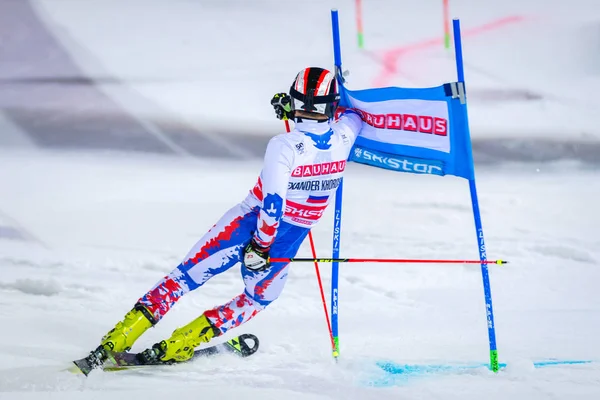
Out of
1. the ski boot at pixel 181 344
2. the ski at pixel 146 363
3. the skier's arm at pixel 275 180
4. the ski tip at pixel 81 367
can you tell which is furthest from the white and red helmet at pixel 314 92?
the ski tip at pixel 81 367

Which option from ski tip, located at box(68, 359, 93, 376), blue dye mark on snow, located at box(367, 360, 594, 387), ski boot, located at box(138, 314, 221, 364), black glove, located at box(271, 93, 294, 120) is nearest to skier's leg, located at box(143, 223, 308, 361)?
ski boot, located at box(138, 314, 221, 364)

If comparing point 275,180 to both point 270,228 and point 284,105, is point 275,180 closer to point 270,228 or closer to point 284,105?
point 270,228

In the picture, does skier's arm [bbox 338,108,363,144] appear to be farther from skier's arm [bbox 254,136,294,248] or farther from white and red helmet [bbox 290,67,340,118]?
skier's arm [bbox 254,136,294,248]

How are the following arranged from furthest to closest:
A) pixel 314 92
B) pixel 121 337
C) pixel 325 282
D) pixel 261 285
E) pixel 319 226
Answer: pixel 319 226, pixel 325 282, pixel 261 285, pixel 121 337, pixel 314 92

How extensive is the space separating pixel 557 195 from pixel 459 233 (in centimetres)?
140

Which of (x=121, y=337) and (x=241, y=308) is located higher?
(x=241, y=308)

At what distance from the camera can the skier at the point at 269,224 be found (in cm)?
386

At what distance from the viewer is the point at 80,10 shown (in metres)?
9.69

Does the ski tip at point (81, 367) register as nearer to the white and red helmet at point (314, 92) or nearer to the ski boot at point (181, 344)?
the ski boot at point (181, 344)

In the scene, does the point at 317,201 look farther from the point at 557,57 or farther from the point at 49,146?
the point at 557,57

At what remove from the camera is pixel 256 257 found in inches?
155

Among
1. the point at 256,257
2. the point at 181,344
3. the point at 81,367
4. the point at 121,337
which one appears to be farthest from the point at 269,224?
the point at 81,367

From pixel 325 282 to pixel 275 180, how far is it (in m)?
2.16

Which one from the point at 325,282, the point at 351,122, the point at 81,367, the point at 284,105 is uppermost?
the point at 351,122
